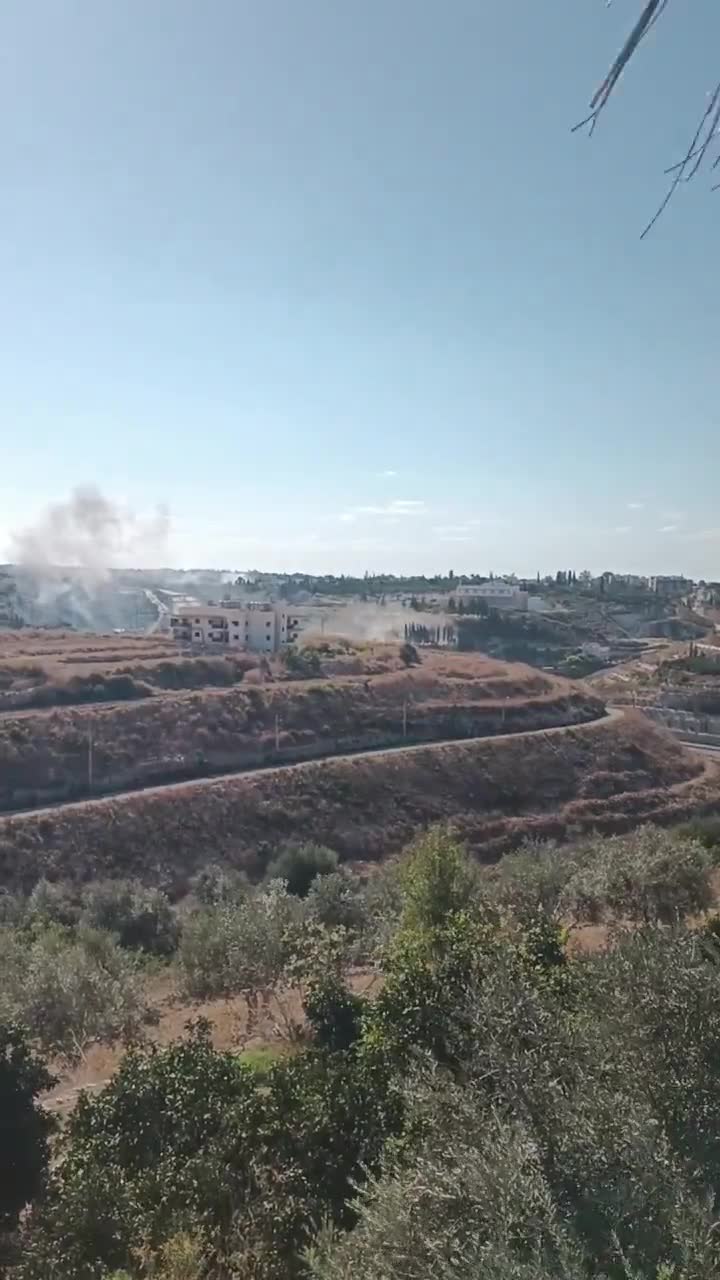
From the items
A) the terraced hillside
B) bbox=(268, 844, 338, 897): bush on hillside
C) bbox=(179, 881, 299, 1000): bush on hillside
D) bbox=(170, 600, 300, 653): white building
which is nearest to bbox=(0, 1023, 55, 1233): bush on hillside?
bbox=(179, 881, 299, 1000): bush on hillside

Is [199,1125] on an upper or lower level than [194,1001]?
upper

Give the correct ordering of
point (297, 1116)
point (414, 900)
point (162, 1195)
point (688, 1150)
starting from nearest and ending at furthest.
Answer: point (688, 1150), point (162, 1195), point (297, 1116), point (414, 900)

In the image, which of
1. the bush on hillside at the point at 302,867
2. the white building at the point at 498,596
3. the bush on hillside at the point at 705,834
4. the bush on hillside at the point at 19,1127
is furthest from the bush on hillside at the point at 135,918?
the white building at the point at 498,596

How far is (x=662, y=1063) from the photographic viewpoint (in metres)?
5.05

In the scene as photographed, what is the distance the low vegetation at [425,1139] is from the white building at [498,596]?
11269 cm

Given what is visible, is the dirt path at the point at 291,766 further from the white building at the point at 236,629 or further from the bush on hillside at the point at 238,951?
Result: the white building at the point at 236,629

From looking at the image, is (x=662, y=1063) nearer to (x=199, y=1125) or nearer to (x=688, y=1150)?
(x=688, y=1150)

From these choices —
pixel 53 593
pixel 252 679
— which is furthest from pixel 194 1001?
pixel 53 593

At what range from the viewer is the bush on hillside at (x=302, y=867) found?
28281mm

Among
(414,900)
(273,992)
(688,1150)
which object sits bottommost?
(273,992)

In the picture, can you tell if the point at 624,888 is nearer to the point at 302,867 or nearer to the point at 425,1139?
the point at 425,1139

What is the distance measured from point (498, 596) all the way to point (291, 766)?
93617mm

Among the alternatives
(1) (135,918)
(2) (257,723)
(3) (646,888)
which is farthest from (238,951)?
(2) (257,723)

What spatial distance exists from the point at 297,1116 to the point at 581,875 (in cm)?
1177
